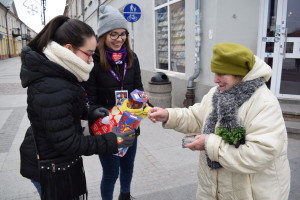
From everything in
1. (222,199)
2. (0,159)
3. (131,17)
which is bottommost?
(0,159)

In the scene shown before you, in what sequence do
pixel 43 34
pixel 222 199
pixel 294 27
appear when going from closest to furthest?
pixel 43 34 < pixel 222 199 < pixel 294 27

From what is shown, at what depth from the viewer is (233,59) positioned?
147cm

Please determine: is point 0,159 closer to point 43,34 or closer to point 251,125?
point 43,34

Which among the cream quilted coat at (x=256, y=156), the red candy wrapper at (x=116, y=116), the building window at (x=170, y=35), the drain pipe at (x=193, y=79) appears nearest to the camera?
the cream quilted coat at (x=256, y=156)

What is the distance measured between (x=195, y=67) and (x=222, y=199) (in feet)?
15.1

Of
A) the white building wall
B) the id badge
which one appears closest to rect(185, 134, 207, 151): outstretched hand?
the id badge

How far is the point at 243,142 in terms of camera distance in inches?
58.4

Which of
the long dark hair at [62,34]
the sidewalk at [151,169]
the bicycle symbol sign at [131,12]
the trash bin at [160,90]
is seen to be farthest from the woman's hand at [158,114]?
the bicycle symbol sign at [131,12]

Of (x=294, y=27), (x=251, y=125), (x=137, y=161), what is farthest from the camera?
(x=294, y=27)

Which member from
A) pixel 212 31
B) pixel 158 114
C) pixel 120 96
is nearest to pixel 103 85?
pixel 120 96

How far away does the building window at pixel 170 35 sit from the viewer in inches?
288

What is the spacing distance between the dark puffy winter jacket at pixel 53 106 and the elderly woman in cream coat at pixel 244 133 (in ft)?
2.35

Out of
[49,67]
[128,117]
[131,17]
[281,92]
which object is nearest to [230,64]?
[128,117]

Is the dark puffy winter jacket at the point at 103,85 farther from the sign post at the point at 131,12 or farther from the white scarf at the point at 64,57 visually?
the sign post at the point at 131,12
